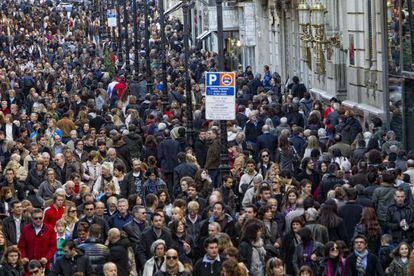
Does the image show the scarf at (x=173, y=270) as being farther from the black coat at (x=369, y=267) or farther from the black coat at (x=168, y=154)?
the black coat at (x=168, y=154)

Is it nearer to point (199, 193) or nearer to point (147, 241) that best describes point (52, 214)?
point (199, 193)

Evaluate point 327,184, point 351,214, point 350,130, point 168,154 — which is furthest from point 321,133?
point 351,214

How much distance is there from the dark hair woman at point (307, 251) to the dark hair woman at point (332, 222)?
0.88m

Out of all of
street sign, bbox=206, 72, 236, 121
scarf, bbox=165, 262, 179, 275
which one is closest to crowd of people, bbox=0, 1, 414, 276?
scarf, bbox=165, 262, 179, 275

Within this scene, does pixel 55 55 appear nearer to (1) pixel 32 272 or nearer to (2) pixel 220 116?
(2) pixel 220 116

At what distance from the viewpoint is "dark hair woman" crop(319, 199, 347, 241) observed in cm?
2242

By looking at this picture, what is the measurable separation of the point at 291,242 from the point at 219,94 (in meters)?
8.40

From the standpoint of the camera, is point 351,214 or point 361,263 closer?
point 361,263

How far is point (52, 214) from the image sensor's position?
24.9m

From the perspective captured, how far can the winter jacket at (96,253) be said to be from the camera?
21.3 meters

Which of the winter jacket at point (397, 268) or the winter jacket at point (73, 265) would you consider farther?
the winter jacket at point (73, 265)

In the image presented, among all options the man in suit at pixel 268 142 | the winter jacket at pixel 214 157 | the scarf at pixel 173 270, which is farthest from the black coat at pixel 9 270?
the man in suit at pixel 268 142

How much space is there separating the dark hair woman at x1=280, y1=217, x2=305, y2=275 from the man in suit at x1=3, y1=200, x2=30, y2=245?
3854mm

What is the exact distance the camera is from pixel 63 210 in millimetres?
24812
